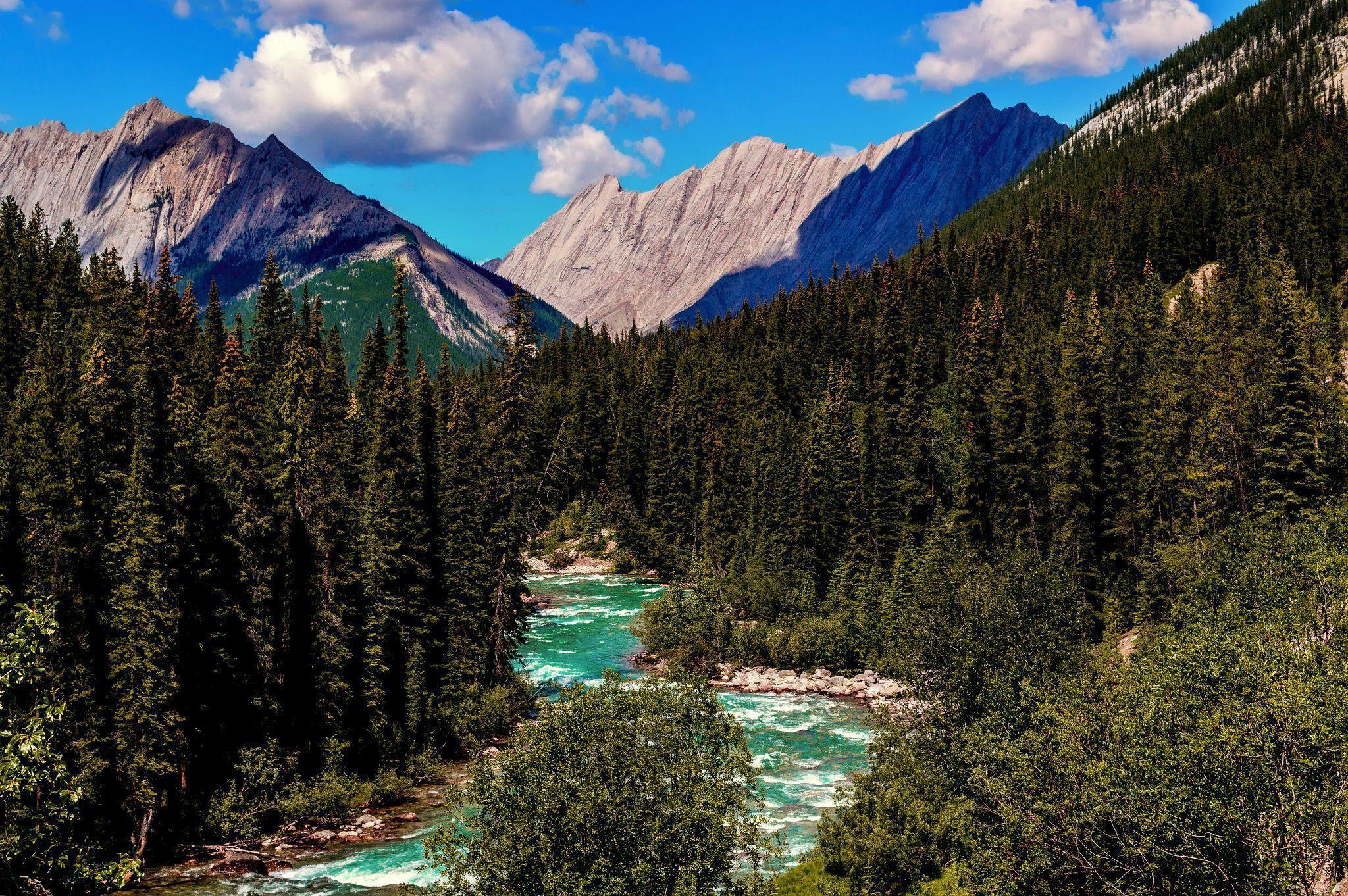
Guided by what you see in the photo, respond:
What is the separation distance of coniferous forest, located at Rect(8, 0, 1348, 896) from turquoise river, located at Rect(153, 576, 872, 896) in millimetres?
4699

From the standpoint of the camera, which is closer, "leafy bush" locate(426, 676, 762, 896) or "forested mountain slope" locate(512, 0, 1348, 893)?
"leafy bush" locate(426, 676, 762, 896)

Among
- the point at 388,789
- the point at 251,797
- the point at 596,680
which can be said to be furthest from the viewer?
the point at 596,680

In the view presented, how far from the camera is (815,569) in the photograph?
8456 centimetres

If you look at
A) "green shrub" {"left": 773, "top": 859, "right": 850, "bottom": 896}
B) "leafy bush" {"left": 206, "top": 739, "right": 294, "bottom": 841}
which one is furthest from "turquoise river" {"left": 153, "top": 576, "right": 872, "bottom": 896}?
"leafy bush" {"left": 206, "top": 739, "right": 294, "bottom": 841}

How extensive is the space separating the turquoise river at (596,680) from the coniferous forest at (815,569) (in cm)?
470

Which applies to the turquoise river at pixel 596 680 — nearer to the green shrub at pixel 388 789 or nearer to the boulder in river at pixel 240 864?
the boulder in river at pixel 240 864

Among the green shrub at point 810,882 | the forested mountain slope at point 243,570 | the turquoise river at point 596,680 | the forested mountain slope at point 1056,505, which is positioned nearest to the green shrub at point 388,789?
the forested mountain slope at point 243,570

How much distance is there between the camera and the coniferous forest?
24.9 m

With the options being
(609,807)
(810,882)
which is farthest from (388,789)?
(609,807)

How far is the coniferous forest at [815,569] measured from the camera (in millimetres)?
24891

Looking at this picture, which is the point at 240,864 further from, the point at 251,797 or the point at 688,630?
the point at 688,630

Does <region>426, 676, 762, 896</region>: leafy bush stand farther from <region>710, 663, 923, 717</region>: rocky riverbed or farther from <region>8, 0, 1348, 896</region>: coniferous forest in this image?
<region>710, 663, 923, 717</region>: rocky riverbed

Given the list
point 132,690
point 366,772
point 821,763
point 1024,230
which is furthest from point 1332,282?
point 132,690

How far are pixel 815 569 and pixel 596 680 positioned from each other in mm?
28546
